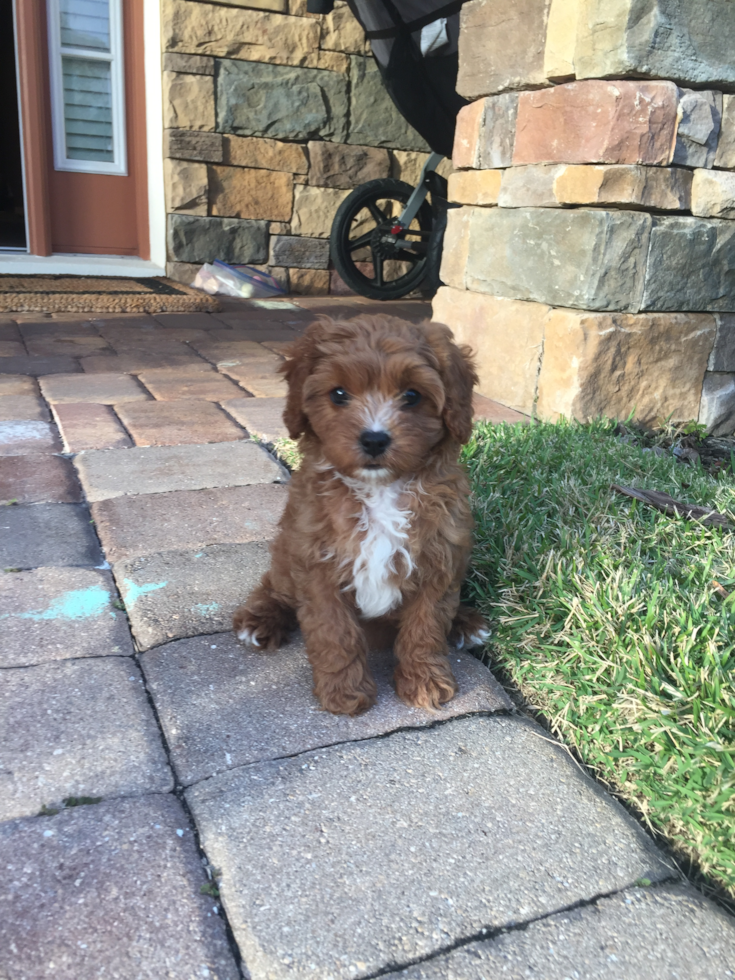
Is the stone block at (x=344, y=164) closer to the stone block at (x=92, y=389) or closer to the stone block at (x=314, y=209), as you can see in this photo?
the stone block at (x=314, y=209)

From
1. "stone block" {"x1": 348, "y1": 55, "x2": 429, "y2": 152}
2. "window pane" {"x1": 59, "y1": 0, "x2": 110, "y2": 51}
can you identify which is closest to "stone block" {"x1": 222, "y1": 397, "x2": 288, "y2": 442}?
"stone block" {"x1": 348, "y1": 55, "x2": 429, "y2": 152}

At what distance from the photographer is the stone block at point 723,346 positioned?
412 centimetres

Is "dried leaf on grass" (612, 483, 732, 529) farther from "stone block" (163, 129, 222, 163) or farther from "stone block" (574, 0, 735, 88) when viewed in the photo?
"stone block" (163, 129, 222, 163)

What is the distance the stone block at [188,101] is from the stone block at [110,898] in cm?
702

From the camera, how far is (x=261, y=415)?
4410 mm

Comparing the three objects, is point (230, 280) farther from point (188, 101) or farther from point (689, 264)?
point (689, 264)

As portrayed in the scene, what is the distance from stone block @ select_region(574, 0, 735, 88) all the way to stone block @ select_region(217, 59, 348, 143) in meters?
4.67

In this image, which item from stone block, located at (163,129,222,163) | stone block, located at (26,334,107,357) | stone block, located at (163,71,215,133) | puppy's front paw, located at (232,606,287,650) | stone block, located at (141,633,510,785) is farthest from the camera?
stone block, located at (163,129,222,163)

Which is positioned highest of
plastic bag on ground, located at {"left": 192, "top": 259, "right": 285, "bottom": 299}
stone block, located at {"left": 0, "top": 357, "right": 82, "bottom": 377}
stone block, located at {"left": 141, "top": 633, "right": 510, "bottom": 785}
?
plastic bag on ground, located at {"left": 192, "top": 259, "right": 285, "bottom": 299}

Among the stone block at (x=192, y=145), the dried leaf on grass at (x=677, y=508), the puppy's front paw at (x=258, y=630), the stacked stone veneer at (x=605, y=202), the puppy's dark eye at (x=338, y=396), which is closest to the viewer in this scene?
the puppy's dark eye at (x=338, y=396)

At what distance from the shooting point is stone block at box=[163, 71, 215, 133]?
23.7 feet

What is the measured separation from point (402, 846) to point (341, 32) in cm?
795

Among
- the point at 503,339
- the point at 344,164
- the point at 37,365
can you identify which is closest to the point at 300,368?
the point at 503,339

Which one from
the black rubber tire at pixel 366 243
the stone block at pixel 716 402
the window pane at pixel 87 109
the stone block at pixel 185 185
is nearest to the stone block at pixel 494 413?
the stone block at pixel 716 402
